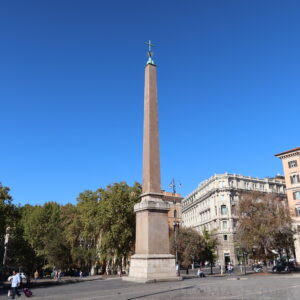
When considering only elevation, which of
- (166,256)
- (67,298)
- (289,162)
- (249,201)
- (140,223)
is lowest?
(67,298)

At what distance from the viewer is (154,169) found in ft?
64.6

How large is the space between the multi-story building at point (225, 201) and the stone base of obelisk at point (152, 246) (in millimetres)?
44272

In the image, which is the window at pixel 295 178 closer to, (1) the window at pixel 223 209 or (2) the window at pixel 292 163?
(2) the window at pixel 292 163

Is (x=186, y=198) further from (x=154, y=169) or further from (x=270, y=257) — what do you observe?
(x=154, y=169)

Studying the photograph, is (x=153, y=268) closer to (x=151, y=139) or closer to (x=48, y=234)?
(x=151, y=139)

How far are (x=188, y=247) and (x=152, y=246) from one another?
15.6 meters

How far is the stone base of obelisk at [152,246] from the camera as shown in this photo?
17.6 m

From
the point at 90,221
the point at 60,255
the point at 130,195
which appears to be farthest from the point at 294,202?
the point at 60,255

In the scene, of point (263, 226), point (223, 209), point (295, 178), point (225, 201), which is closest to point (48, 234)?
point (263, 226)

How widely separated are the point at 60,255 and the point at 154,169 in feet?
94.8

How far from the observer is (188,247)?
32469 mm

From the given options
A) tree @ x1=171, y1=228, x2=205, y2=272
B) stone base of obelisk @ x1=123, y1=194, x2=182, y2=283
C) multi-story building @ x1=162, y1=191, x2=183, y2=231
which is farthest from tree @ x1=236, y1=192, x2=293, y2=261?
multi-story building @ x1=162, y1=191, x2=183, y2=231

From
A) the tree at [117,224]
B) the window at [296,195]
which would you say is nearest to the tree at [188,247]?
the tree at [117,224]

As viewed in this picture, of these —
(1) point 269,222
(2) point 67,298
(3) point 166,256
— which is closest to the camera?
(2) point 67,298
